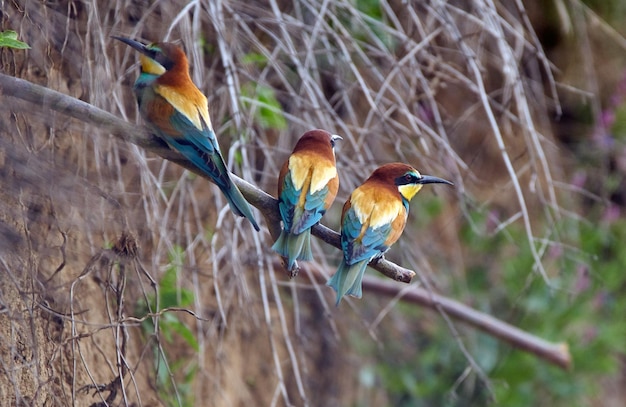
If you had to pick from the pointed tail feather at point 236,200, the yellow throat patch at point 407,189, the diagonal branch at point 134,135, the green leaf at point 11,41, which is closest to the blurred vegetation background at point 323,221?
the green leaf at point 11,41

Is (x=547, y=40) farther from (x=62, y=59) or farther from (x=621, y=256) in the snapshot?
(x=62, y=59)

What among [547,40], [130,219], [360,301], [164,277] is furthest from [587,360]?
[130,219]

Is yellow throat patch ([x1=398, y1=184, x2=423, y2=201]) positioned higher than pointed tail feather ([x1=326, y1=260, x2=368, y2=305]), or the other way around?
yellow throat patch ([x1=398, y1=184, x2=423, y2=201])

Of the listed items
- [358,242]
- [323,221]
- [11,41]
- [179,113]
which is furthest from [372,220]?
[323,221]

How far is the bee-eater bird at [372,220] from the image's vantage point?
194 centimetres

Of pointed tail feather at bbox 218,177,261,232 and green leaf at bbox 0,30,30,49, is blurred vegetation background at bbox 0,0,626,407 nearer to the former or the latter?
green leaf at bbox 0,30,30,49

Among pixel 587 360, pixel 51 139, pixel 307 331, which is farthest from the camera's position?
pixel 587 360

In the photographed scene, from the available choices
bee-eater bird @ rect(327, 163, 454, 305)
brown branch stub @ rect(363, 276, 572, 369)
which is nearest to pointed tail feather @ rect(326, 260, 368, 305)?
bee-eater bird @ rect(327, 163, 454, 305)

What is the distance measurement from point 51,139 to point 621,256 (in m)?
3.41

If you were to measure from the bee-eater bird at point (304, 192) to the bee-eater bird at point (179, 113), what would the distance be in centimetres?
14

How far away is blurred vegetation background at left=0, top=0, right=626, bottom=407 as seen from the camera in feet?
6.56

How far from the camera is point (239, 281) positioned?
2.60 meters

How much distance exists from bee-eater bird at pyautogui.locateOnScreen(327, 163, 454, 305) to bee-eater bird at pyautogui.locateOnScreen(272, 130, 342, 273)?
8cm

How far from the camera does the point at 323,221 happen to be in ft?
12.8
